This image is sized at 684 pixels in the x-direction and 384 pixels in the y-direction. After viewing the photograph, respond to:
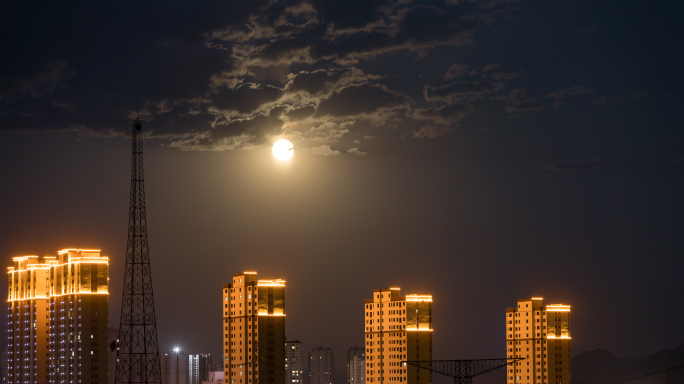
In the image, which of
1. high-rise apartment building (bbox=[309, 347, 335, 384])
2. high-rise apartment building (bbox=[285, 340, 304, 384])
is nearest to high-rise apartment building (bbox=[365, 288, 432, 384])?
high-rise apartment building (bbox=[285, 340, 304, 384])

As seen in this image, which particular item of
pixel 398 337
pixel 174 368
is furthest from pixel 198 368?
pixel 398 337

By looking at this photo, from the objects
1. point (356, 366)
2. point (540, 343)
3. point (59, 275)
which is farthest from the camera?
point (356, 366)

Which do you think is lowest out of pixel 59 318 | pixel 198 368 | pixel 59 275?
pixel 198 368

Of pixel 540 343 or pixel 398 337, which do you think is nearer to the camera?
pixel 398 337

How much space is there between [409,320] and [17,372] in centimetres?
3183

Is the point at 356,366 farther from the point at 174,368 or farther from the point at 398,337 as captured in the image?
the point at 398,337

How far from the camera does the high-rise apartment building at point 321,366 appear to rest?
144 meters

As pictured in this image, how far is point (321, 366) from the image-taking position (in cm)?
14425

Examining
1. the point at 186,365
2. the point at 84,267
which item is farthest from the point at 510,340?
the point at 186,365

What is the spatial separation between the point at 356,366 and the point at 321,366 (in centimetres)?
787

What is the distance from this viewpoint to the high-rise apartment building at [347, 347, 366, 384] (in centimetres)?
13638

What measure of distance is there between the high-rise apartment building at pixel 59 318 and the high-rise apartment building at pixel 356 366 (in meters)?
63.5

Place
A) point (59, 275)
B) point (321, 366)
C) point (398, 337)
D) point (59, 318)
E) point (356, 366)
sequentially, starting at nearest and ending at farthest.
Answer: point (59, 318)
point (59, 275)
point (398, 337)
point (356, 366)
point (321, 366)

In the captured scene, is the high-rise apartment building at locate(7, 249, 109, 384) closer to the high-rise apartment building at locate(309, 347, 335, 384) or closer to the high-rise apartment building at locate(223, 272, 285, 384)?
the high-rise apartment building at locate(223, 272, 285, 384)
